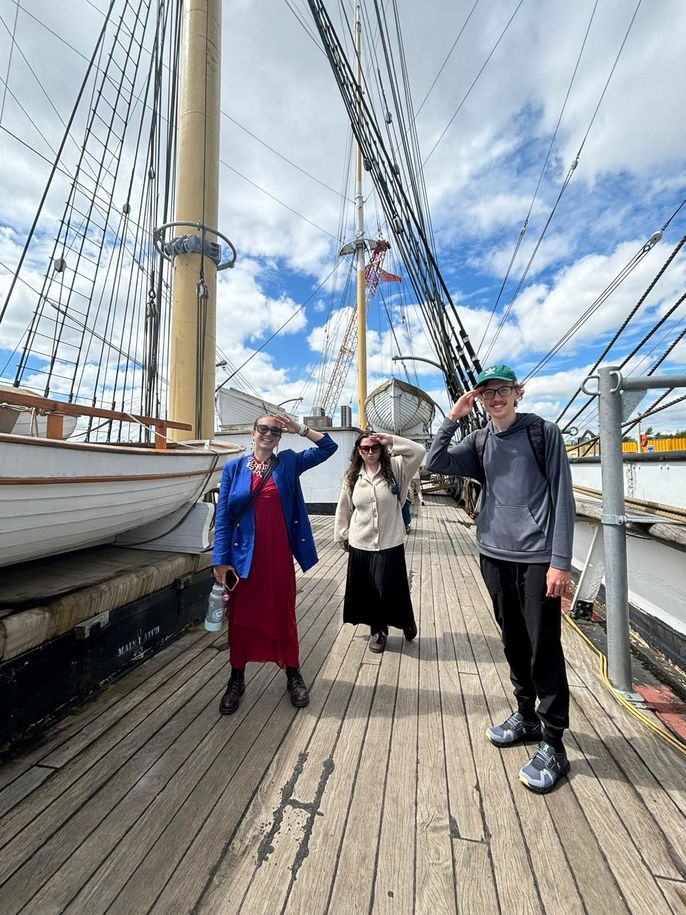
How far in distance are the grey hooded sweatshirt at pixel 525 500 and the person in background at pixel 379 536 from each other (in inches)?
42.6

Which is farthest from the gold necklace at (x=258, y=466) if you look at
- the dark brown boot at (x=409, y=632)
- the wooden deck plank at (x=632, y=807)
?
the wooden deck plank at (x=632, y=807)

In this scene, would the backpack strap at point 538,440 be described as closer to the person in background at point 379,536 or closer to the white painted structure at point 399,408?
the person in background at point 379,536

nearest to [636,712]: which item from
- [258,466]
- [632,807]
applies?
[632,807]

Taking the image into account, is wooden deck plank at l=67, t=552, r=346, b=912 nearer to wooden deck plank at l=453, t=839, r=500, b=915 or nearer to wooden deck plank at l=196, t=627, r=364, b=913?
wooden deck plank at l=196, t=627, r=364, b=913

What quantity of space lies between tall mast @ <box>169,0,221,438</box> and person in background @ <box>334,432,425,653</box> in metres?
2.55

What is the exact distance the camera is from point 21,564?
2916 mm

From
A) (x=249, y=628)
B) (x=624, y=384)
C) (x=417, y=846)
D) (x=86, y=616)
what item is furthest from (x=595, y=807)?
(x=86, y=616)

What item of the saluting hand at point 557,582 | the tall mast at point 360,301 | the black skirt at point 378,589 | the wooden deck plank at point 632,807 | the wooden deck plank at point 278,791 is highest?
the tall mast at point 360,301

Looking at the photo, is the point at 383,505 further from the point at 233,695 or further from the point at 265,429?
the point at 233,695

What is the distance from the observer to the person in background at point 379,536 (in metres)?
3.13

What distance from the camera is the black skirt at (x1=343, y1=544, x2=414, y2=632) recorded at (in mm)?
3141

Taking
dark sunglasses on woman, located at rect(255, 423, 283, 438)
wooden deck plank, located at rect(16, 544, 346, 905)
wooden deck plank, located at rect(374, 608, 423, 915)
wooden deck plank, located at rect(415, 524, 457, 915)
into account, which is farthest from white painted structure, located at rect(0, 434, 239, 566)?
wooden deck plank, located at rect(415, 524, 457, 915)

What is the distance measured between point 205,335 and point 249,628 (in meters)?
3.71

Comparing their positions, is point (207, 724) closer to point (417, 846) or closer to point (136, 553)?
point (417, 846)
